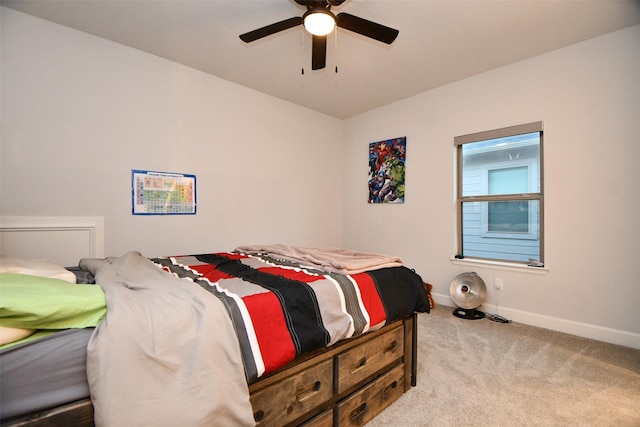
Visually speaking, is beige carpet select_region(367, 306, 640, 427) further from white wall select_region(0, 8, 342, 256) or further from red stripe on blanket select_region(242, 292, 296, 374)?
white wall select_region(0, 8, 342, 256)

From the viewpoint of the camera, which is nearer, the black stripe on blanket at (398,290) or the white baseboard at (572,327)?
the black stripe on blanket at (398,290)

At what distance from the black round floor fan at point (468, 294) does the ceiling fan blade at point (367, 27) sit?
239cm

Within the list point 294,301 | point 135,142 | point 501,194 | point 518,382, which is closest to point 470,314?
point 518,382

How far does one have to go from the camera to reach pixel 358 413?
1505mm

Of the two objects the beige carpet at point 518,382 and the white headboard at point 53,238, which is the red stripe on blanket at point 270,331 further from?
the white headboard at point 53,238

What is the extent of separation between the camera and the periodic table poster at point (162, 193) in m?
2.76

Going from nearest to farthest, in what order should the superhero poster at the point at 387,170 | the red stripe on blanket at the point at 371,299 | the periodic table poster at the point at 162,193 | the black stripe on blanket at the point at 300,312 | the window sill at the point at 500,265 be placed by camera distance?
the black stripe on blanket at the point at 300,312 → the red stripe on blanket at the point at 371,299 → the periodic table poster at the point at 162,193 → the window sill at the point at 500,265 → the superhero poster at the point at 387,170

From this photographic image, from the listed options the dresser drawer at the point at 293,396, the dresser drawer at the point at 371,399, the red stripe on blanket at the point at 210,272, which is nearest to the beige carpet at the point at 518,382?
the dresser drawer at the point at 371,399

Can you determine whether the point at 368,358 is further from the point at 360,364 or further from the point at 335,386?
the point at 335,386

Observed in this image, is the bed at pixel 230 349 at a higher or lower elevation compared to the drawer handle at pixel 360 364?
higher

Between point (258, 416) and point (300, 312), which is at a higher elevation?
point (300, 312)

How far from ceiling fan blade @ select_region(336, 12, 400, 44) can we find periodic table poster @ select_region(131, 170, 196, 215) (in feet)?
6.73

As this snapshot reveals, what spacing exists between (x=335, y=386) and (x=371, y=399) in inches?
12.8

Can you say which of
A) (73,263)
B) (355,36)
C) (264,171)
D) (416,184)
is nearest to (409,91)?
(416,184)
